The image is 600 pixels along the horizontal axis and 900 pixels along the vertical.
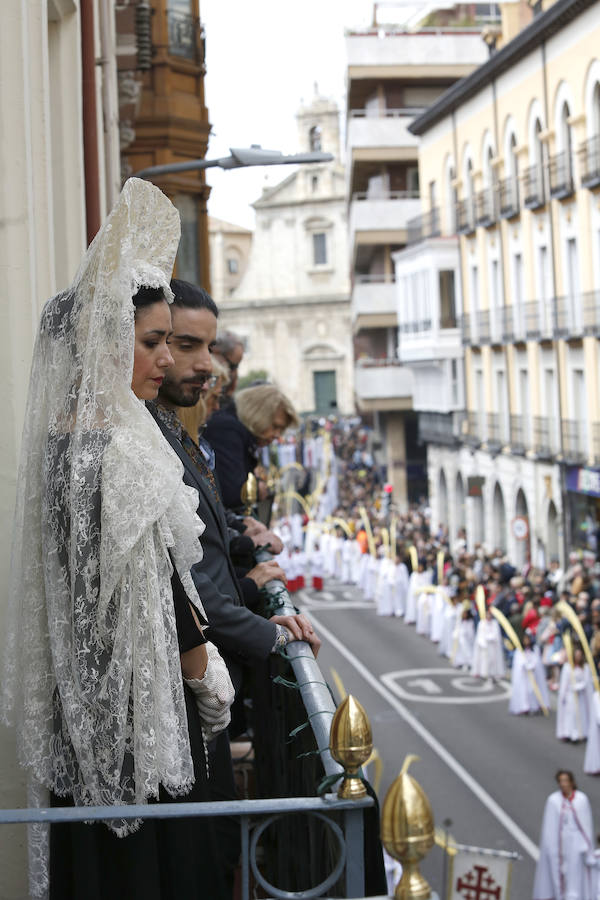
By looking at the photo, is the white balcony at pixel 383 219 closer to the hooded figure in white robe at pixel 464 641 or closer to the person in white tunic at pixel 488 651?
the hooded figure in white robe at pixel 464 641

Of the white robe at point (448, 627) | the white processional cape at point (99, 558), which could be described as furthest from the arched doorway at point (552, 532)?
the white processional cape at point (99, 558)

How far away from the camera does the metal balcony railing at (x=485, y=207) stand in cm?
3900

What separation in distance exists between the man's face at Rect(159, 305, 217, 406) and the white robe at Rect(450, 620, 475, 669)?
853 inches

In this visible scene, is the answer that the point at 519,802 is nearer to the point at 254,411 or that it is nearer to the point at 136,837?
the point at 254,411

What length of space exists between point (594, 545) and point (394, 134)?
27521mm

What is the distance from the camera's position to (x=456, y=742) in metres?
19.7

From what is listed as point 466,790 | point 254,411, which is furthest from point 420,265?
point 254,411

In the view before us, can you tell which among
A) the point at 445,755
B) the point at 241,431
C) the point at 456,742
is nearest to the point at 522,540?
the point at 456,742

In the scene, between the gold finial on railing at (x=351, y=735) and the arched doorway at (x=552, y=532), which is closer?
the gold finial on railing at (x=351, y=735)

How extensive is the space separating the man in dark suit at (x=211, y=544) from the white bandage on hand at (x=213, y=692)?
15.7 inches

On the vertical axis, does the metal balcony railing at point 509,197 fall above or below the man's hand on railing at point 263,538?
above

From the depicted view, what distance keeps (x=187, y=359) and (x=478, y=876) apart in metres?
8.38

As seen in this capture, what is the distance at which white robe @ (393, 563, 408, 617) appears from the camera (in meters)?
31.7

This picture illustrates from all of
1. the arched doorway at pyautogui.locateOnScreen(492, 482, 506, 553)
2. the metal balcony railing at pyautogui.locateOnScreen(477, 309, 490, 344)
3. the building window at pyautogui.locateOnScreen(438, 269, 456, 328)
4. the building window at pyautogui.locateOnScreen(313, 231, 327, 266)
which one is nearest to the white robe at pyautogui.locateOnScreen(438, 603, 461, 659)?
the arched doorway at pyautogui.locateOnScreen(492, 482, 506, 553)
